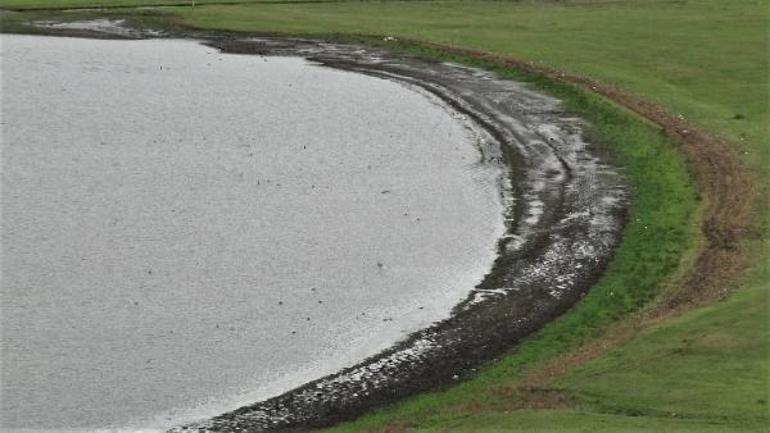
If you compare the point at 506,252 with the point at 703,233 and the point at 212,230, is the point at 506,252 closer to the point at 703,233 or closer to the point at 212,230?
the point at 703,233

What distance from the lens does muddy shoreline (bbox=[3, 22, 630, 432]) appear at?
38125 mm

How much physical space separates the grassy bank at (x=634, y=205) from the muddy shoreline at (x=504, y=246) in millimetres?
888

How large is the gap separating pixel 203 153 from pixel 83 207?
9890 millimetres

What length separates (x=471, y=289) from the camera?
153ft

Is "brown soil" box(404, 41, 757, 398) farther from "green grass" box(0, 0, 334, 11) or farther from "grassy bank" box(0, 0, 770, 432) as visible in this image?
"green grass" box(0, 0, 334, 11)

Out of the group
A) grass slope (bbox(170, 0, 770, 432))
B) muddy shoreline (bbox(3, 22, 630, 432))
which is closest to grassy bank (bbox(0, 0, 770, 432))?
grass slope (bbox(170, 0, 770, 432))

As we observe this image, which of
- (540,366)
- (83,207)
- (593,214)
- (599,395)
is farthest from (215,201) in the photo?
(599,395)

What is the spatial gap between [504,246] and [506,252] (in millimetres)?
688

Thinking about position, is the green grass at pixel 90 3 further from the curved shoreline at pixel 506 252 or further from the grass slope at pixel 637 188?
the curved shoreline at pixel 506 252

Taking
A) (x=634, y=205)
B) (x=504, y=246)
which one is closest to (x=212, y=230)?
(x=504, y=246)

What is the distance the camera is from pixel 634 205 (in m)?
55.6

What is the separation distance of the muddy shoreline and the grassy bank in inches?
35.0

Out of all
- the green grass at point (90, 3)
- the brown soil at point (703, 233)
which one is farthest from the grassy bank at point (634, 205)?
the green grass at point (90, 3)

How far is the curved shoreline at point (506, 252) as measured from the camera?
38.1m
